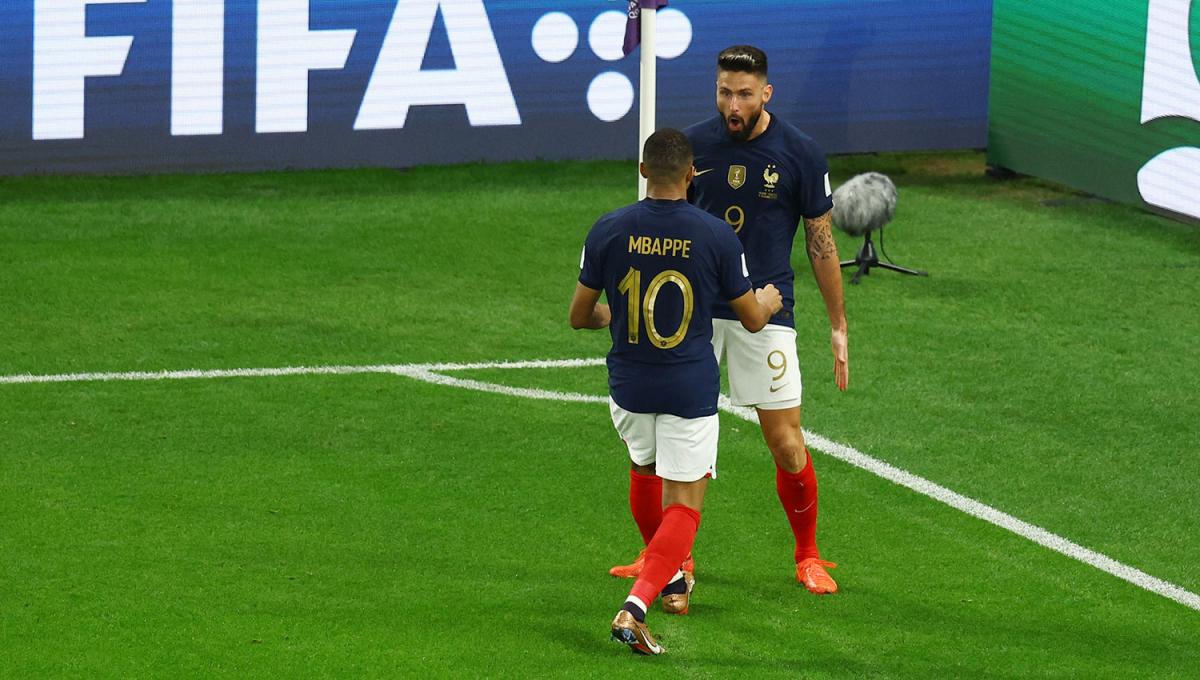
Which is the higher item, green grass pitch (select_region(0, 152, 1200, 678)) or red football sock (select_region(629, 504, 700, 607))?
red football sock (select_region(629, 504, 700, 607))

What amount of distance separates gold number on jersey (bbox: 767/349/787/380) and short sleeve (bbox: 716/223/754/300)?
781 millimetres

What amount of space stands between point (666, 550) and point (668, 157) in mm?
1294

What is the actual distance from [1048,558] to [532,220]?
7.47 meters

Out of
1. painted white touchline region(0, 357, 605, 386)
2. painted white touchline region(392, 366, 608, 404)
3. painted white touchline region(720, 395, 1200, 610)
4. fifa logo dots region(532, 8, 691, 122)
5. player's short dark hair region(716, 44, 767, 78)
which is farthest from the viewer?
fifa logo dots region(532, 8, 691, 122)

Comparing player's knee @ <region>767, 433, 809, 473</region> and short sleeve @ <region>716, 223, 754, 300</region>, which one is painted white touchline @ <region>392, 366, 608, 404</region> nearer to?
player's knee @ <region>767, 433, 809, 473</region>

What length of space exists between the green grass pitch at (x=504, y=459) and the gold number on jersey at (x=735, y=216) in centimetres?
135

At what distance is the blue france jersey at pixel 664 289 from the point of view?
5.67 m

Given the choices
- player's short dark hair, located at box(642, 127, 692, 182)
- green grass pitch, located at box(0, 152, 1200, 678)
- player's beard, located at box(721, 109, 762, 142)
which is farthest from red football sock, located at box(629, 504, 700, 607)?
player's beard, located at box(721, 109, 762, 142)

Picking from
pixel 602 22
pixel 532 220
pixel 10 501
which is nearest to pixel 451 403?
pixel 10 501

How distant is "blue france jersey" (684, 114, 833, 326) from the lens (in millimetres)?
6422

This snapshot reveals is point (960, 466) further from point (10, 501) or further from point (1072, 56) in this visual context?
point (1072, 56)

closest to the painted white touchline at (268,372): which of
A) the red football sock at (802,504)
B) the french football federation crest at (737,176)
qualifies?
the red football sock at (802,504)

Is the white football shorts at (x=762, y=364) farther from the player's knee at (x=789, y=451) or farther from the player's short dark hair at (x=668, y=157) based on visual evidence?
the player's short dark hair at (x=668, y=157)

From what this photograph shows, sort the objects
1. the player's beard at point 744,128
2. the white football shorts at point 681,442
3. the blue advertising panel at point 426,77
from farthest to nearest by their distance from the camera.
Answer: the blue advertising panel at point 426,77 < the player's beard at point 744,128 < the white football shorts at point 681,442
